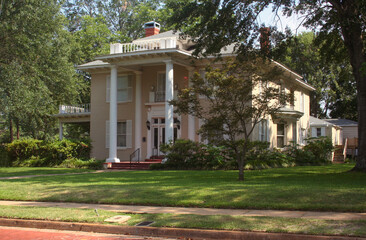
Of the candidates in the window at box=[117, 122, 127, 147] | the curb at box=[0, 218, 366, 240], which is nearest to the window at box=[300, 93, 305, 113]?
the window at box=[117, 122, 127, 147]

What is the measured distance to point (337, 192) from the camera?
1007 centimetres

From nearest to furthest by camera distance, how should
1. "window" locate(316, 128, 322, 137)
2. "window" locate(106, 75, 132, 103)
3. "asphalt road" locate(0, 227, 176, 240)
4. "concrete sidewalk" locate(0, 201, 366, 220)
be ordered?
"asphalt road" locate(0, 227, 176, 240)
"concrete sidewalk" locate(0, 201, 366, 220)
"window" locate(106, 75, 132, 103)
"window" locate(316, 128, 322, 137)

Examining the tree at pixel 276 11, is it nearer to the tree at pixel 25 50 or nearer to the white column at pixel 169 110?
the white column at pixel 169 110

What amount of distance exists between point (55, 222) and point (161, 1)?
43756 mm

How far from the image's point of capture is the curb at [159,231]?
6.67 m

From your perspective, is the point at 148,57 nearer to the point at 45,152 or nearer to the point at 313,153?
the point at 45,152

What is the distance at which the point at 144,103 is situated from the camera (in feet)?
89.6

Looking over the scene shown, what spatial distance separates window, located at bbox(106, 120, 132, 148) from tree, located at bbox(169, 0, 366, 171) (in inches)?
441

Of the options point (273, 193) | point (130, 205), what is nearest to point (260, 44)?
point (273, 193)

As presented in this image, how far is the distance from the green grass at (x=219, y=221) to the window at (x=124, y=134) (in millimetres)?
18065

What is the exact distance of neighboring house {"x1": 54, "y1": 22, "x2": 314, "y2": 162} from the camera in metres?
24.5

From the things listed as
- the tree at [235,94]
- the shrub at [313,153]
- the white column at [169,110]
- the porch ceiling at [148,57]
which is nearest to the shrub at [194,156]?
the white column at [169,110]

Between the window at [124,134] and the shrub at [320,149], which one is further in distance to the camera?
the window at [124,134]

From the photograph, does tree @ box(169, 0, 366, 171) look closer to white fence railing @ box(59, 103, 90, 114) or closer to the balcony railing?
the balcony railing
